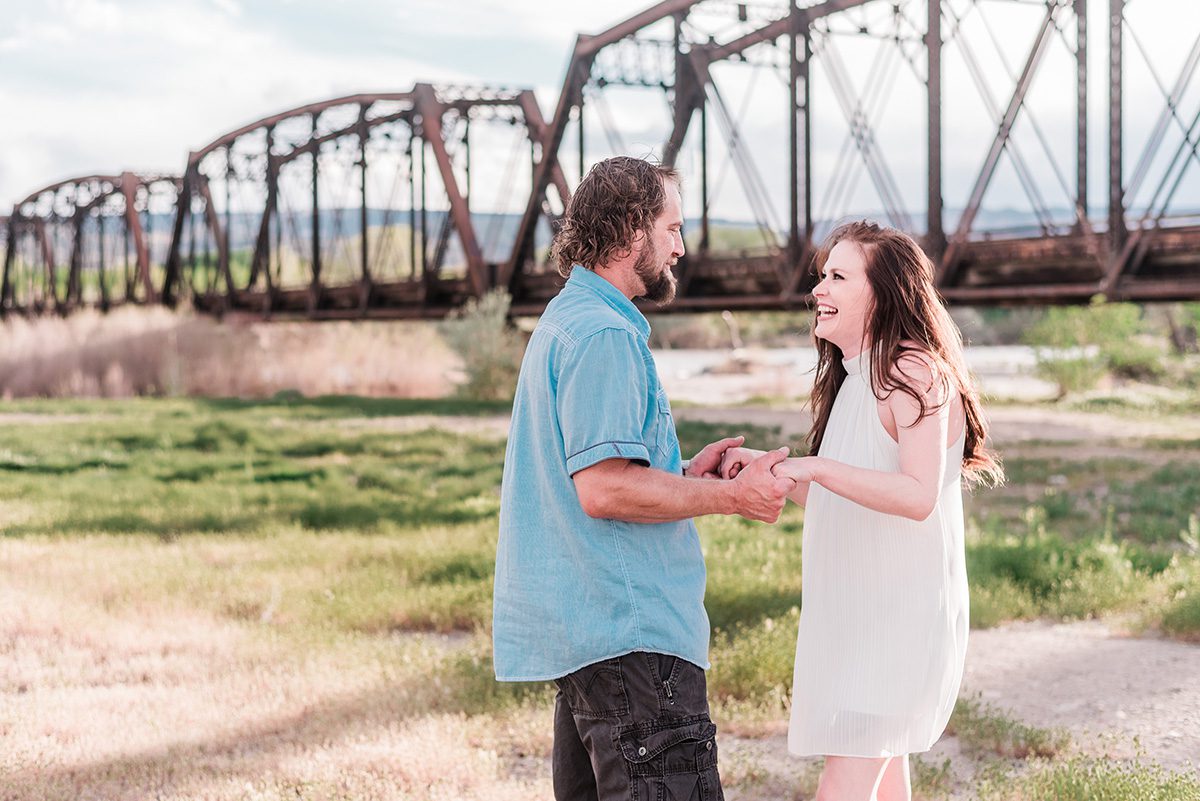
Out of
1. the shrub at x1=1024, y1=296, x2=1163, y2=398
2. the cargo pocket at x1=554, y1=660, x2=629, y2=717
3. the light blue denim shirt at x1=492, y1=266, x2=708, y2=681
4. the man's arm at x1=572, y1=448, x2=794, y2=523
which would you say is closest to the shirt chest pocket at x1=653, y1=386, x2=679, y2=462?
the light blue denim shirt at x1=492, y1=266, x2=708, y2=681

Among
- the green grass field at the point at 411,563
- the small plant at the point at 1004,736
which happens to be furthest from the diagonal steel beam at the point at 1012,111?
the small plant at the point at 1004,736

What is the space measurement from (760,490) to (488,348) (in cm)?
2242

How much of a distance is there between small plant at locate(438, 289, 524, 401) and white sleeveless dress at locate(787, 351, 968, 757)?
2188cm

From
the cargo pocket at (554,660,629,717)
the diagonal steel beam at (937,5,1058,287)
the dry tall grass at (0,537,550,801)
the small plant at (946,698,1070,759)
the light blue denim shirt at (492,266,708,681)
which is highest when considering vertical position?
the diagonal steel beam at (937,5,1058,287)

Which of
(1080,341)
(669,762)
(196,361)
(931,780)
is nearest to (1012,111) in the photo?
(931,780)

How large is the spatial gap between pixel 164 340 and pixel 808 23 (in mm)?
16733

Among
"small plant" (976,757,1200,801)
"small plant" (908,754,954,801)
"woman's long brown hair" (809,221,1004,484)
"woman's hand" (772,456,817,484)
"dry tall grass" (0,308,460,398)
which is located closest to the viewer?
"woman's hand" (772,456,817,484)

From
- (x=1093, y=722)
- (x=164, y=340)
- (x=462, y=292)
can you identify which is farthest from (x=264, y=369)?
(x=1093, y=722)

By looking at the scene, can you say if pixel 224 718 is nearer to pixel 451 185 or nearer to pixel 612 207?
pixel 612 207

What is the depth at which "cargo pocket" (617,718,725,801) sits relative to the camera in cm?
264

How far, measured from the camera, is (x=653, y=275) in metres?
2.83

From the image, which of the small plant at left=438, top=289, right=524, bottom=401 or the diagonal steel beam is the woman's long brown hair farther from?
the small plant at left=438, top=289, right=524, bottom=401

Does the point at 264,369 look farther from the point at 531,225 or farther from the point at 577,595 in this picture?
the point at 577,595

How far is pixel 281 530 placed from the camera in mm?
9672
